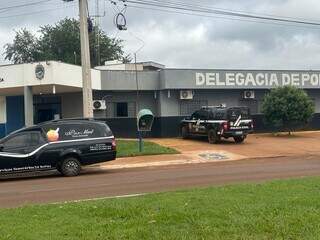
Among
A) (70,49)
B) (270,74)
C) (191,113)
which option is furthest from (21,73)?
(70,49)

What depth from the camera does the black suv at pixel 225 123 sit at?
31094 millimetres

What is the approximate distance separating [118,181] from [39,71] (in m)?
14.2

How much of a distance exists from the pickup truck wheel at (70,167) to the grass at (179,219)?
10.0m

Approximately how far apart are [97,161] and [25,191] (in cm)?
586

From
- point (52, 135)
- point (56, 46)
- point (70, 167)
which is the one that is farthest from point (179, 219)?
point (56, 46)

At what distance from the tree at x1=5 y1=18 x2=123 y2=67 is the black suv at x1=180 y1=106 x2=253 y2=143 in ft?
114

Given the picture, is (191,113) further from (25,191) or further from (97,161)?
(25,191)

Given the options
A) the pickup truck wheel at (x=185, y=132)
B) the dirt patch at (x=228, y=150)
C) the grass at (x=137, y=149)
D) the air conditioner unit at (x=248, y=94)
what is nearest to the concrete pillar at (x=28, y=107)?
the grass at (x=137, y=149)

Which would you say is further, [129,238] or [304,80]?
[304,80]

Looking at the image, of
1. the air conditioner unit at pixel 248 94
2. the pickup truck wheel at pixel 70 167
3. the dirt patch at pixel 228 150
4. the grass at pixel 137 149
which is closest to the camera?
the pickup truck wheel at pixel 70 167

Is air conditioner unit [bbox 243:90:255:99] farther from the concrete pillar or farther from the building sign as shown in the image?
the concrete pillar

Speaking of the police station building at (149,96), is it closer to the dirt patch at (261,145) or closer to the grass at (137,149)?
the dirt patch at (261,145)

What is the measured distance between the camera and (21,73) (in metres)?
31.0

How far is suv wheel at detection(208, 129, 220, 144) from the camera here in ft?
103
